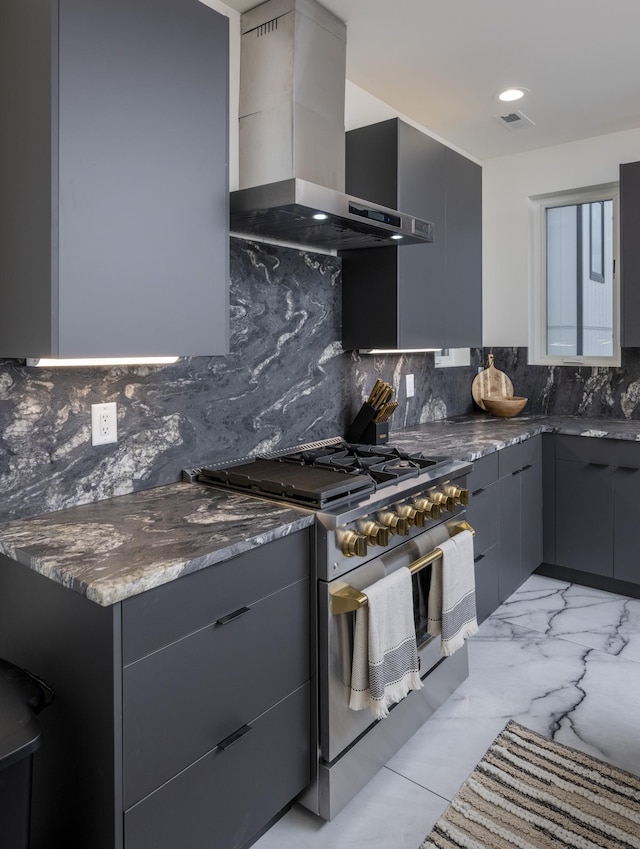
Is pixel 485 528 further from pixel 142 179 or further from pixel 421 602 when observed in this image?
pixel 142 179

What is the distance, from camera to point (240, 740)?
5.16 ft

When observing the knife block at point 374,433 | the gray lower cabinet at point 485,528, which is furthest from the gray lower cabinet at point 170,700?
the gray lower cabinet at point 485,528

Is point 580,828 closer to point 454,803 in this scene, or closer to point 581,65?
point 454,803

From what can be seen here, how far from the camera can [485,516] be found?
288 cm

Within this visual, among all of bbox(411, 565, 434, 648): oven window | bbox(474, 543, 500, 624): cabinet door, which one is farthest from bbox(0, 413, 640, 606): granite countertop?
bbox(474, 543, 500, 624): cabinet door

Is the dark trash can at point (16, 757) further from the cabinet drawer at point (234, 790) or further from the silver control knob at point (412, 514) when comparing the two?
the silver control knob at point (412, 514)

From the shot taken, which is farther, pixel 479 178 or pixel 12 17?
pixel 479 178

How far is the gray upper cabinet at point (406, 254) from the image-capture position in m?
2.72

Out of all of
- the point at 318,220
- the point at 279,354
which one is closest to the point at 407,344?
the point at 279,354

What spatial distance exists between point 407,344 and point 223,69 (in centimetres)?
138

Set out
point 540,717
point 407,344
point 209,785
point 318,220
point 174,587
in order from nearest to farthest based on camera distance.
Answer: point 174,587 → point 209,785 → point 318,220 → point 540,717 → point 407,344

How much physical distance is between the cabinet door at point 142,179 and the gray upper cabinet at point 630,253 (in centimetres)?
252

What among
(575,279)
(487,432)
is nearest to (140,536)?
(487,432)

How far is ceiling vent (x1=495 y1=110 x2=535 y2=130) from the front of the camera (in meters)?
3.41
